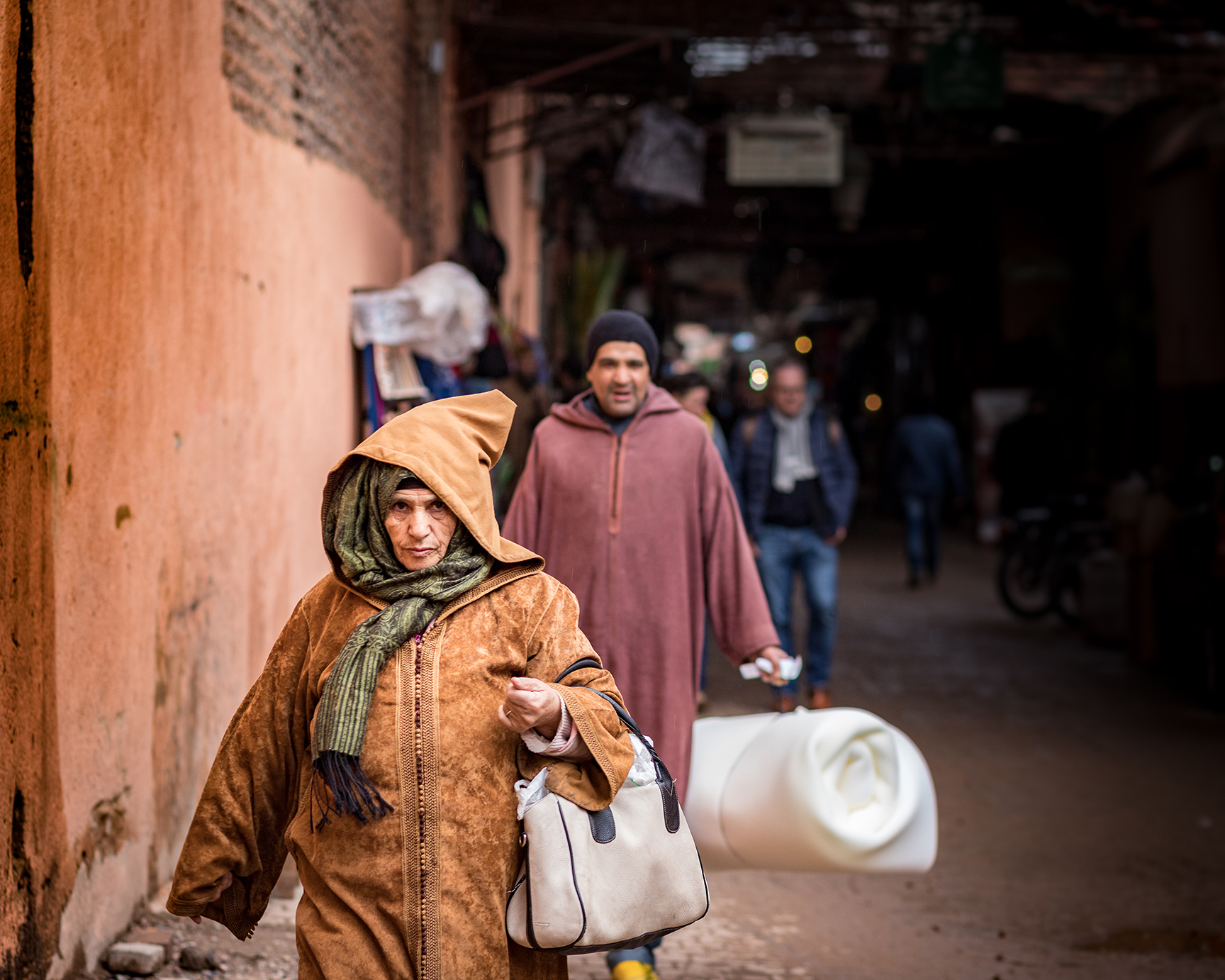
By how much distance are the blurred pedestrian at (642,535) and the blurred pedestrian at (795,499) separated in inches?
132

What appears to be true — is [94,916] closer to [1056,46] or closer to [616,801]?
[616,801]

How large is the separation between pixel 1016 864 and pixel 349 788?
149 inches

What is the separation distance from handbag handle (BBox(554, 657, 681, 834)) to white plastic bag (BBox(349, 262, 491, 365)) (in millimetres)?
4562

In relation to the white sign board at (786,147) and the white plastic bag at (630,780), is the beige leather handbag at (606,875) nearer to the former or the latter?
the white plastic bag at (630,780)

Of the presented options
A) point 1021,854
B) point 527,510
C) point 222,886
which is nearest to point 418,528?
point 222,886

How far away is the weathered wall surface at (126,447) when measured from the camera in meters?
3.06

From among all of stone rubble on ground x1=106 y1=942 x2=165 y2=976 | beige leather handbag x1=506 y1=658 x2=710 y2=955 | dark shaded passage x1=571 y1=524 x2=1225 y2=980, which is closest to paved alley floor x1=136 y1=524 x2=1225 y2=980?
dark shaded passage x1=571 y1=524 x2=1225 y2=980

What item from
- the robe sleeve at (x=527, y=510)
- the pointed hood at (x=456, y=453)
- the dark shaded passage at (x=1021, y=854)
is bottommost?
the dark shaded passage at (x=1021, y=854)

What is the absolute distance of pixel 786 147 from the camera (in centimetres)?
1539

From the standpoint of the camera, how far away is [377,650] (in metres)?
2.23

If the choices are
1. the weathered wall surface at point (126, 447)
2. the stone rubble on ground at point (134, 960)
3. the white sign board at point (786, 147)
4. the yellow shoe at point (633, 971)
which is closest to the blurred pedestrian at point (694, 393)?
the weathered wall surface at point (126, 447)

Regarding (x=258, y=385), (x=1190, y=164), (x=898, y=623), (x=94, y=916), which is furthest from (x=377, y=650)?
(x=1190, y=164)

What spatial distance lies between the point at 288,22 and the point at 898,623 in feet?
26.0

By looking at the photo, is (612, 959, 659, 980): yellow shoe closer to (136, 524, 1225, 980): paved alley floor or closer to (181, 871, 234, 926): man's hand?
(136, 524, 1225, 980): paved alley floor
